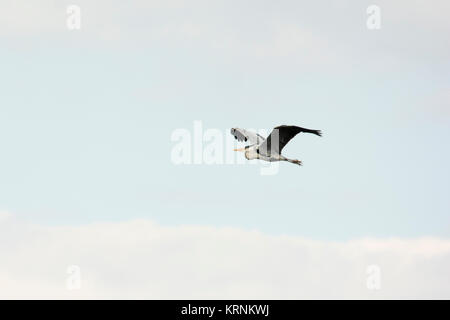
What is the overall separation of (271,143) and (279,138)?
1.37m

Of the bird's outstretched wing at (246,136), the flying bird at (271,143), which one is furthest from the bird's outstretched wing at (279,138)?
the bird's outstretched wing at (246,136)

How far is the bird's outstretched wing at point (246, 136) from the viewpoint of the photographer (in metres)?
88.2

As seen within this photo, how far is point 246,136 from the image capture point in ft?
293

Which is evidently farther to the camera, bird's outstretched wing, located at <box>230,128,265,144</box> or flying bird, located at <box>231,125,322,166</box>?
bird's outstretched wing, located at <box>230,128,265,144</box>

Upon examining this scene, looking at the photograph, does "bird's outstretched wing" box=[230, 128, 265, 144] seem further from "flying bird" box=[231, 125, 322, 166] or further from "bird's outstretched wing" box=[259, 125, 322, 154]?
"bird's outstretched wing" box=[259, 125, 322, 154]

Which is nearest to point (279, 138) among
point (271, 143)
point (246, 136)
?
point (271, 143)

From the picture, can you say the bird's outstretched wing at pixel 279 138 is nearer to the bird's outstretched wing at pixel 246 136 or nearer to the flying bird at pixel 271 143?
the flying bird at pixel 271 143

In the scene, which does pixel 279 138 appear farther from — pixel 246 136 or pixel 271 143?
pixel 246 136

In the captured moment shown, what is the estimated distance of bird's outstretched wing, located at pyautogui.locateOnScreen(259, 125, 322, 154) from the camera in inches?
3127

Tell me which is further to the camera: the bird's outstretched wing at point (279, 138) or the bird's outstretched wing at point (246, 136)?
the bird's outstretched wing at point (246, 136)

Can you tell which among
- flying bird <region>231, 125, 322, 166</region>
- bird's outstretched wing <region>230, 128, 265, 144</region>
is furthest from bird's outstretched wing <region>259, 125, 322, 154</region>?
bird's outstretched wing <region>230, 128, 265, 144</region>

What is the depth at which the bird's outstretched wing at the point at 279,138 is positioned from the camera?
79438mm
